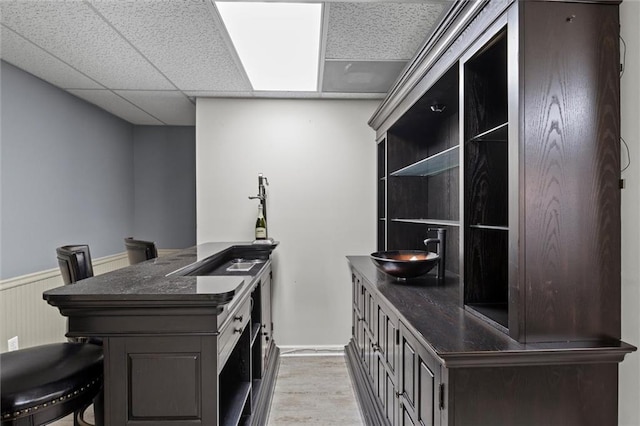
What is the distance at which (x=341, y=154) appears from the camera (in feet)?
11.4

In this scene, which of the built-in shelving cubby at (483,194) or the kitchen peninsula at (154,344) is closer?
the kitchen peninsula at (154,344)

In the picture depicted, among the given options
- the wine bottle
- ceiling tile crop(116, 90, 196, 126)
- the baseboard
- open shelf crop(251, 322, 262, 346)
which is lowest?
the baseboard

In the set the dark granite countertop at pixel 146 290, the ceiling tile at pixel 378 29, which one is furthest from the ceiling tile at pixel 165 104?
the dark granite countertop at pixel 146 290

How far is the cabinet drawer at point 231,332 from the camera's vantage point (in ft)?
4.39

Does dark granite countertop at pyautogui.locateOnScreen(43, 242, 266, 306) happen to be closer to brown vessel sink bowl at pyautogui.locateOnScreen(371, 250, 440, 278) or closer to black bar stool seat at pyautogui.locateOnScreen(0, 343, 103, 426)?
black bar stool seat at pyautogui.locateOnScreen(0, 343, 103, 426)

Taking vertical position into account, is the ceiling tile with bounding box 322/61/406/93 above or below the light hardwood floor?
above

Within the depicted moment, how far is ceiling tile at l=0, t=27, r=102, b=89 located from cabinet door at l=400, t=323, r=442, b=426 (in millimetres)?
2987

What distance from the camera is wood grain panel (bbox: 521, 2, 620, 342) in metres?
1.12

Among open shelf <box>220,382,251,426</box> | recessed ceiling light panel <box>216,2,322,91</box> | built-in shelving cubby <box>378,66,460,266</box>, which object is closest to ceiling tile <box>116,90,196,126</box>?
recessed ceiling light panel <box>216,2,322,91</box>

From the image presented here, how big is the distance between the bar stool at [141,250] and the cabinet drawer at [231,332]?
0.98 m

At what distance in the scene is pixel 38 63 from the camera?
2615 mm

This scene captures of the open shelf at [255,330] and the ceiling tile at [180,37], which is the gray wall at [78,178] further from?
the open shelf at [255,330]

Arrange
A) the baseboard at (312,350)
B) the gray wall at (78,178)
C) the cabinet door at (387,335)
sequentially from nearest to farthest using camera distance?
the cabinet door at (387,335) → the gray wall at (78,178) → the baseboard at (312,350)

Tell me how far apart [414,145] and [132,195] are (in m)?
3.65
